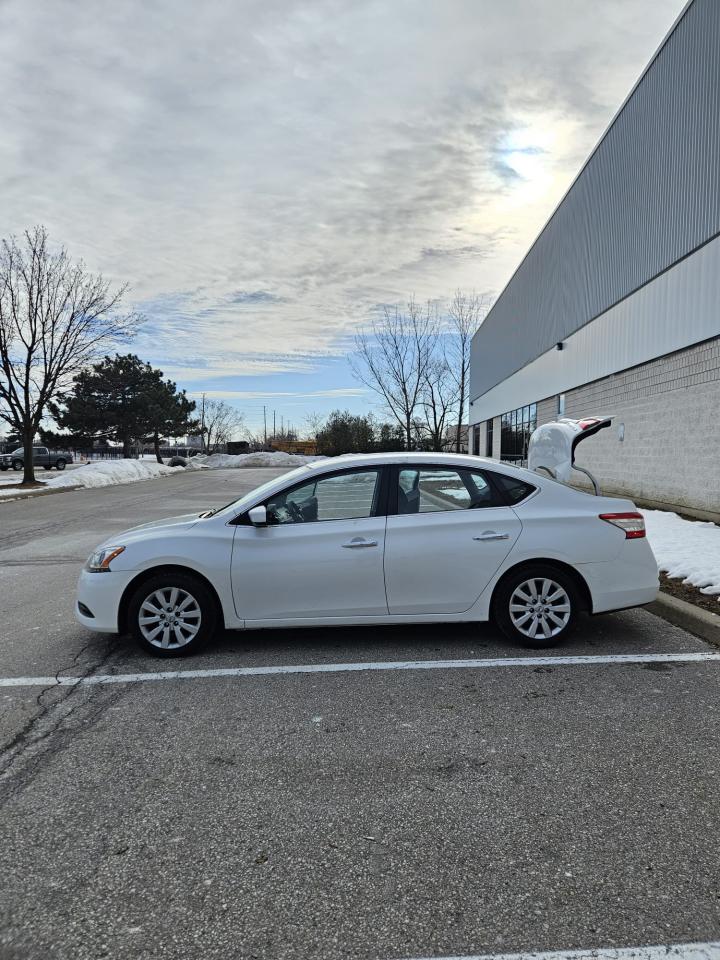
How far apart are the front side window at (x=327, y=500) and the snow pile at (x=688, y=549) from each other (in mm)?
3543

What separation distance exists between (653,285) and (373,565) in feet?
39.9

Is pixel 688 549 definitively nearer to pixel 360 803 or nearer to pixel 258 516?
pixel 258 516

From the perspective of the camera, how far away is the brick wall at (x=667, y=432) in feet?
37.2

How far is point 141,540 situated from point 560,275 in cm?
2096

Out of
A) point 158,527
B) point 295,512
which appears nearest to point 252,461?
point 158,527

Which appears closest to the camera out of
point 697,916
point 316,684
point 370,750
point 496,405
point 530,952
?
point 530,952

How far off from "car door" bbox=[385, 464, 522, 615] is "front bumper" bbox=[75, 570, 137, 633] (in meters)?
1.99

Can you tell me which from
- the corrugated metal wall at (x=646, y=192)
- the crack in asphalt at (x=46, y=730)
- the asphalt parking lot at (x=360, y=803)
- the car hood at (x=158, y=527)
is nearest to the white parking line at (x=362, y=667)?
the asphalt parking lot at (x=360, y=803)

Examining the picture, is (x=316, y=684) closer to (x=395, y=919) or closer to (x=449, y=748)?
(x=449, y=748)

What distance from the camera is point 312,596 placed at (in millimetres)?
4859

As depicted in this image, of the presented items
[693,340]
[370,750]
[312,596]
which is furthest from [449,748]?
[693,340]

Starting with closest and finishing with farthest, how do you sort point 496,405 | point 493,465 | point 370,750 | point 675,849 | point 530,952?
point 530,952 < point 675,849 < point 370,750 < point 493,465 < point 496,405

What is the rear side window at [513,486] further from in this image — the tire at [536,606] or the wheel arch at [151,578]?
the wheel arch at [151,578]

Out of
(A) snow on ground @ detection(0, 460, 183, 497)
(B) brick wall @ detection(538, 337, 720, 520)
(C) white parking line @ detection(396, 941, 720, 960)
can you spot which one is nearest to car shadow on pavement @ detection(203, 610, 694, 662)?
(C) white parking line @ detection(396, 941, 720, 960)
